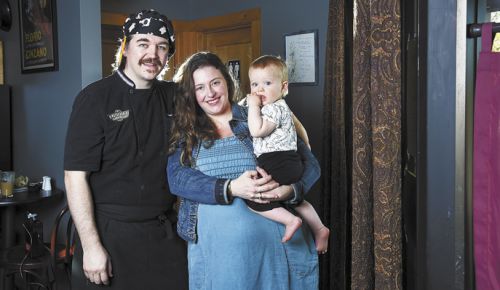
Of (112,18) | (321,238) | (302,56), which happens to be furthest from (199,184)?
(112,18)

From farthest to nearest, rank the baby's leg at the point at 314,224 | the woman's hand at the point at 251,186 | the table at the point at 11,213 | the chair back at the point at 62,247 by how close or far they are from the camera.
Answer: the table at the point at 11,213 → the chair back at the point at 62,247 → the baby's leg at the point at 314,224 → the woman's hand at the point at 251,186

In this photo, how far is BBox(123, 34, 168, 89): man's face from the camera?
2.00 metres

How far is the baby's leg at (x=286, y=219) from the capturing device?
1755 millimetres

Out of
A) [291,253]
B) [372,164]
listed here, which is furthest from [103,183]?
[372,164]

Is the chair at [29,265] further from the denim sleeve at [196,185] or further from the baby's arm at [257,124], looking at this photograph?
the baby's arm at [257,124]

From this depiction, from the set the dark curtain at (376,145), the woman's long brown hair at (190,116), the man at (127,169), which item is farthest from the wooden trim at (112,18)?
the dark curtain at (376,145)

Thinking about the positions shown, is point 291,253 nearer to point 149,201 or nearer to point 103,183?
point 149,201

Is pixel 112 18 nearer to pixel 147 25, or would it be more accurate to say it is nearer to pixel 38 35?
pixel 38 35

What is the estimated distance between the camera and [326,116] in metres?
2.93

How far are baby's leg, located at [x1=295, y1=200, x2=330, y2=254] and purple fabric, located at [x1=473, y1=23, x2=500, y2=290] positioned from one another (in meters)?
0.88

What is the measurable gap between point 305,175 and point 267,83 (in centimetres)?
37

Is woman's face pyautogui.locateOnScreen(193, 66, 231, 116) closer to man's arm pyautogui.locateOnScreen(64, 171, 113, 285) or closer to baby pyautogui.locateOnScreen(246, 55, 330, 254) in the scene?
baby pyautogui.locateOnScreen(246, 55, 330, 254)

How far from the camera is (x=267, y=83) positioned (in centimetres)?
193

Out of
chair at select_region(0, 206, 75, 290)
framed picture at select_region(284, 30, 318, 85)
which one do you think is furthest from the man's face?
framed picture at select_region(284, 30, 318, 85)
